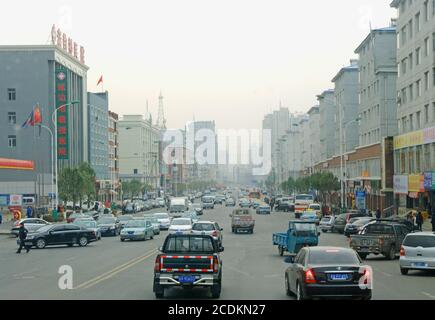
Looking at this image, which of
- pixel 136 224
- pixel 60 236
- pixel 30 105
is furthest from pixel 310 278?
pixel 30 105

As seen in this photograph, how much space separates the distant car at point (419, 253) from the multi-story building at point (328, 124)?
9545 cm

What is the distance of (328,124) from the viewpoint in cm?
12669

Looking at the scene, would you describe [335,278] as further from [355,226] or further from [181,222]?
[181,222]

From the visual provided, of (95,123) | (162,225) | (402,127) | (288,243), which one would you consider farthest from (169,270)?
(95,123)

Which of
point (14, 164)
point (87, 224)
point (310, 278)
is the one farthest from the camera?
point (14, 164)

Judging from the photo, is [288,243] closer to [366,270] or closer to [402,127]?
[366,270]

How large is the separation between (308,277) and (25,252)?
25.8 metres

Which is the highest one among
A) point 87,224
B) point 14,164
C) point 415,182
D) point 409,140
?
point 409,140

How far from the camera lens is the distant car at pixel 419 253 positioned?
25172 mm

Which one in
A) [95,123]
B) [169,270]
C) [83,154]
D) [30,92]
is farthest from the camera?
[95,123]

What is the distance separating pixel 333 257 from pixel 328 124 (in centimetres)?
11130

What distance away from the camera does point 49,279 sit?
24.3 m

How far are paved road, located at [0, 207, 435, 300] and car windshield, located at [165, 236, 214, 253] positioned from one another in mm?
1224

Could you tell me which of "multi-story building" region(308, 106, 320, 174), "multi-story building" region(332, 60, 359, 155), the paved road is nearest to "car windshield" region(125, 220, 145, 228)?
the paved road
